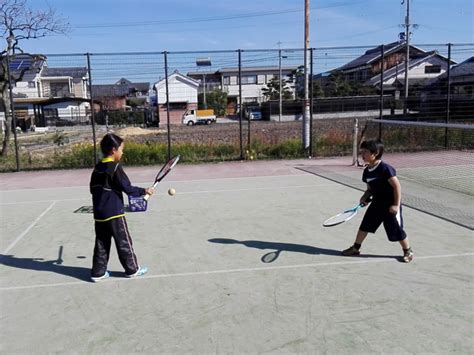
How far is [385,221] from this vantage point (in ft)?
17.3

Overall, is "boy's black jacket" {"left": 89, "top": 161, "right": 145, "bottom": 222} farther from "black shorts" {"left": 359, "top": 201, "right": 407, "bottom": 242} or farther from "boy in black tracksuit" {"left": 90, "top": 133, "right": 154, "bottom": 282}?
"black shorts" {"left": 359, "top": 201, "right": 407, "bottom": 242}

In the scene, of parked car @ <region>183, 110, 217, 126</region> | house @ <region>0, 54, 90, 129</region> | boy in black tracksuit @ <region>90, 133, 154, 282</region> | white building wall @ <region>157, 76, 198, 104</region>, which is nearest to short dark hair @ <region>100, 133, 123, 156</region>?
boy in black tracksuit @ <region>90, 133, 154, 282</region>

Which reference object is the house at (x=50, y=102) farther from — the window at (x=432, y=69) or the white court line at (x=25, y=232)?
the window at (x=432, y=69)

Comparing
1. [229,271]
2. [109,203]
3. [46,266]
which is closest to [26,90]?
[46,266]

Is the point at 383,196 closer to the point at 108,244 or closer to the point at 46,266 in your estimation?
the point at 108,244

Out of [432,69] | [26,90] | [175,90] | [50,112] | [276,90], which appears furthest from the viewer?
[276,90]

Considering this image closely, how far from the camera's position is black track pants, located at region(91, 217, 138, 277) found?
15.8 ft

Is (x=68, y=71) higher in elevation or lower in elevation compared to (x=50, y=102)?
higher

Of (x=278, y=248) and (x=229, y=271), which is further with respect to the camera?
(x=278, y=248)

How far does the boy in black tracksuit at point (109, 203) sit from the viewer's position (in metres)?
4.72

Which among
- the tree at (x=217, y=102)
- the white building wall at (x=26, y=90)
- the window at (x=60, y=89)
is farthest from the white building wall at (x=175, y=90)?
the window at (x=60, y=89)

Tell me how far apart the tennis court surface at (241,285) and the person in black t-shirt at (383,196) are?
12.9 inches

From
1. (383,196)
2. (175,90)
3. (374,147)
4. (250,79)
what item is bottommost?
(383,196)

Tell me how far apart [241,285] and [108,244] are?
1.49 m
